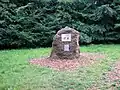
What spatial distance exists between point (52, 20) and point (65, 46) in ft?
15.2

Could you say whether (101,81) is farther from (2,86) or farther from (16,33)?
(16,33)

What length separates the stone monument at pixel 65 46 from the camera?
8.82 m

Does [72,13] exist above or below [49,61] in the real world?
above

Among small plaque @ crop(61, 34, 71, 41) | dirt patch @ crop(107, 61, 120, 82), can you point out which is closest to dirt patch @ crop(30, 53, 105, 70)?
small plaque @ crop(61, 34, 71, 41)

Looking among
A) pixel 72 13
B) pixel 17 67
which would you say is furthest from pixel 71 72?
pixel 72 13

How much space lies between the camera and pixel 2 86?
5.80 meters

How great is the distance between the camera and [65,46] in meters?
8.91

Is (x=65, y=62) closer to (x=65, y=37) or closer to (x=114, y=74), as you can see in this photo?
(x=65, y=37)

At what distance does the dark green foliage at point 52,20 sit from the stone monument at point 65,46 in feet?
12.5

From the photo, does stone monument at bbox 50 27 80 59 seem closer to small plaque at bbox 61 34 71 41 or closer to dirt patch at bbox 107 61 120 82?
small plaque at bbox 61 34 71 41

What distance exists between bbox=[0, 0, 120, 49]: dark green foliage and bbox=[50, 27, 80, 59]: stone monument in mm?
3796

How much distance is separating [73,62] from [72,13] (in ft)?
Result: 18.5

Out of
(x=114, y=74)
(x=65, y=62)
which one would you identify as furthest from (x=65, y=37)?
(x=114, y=74)

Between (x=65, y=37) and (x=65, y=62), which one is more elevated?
(x=65, y=37)
